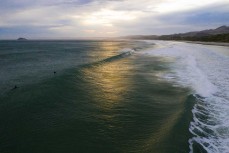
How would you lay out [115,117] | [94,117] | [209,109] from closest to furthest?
1. [115,117]
2. [94,117]
3. [209,109]

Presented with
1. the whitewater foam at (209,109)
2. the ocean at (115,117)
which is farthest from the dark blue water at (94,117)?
the whitewater foam at (209,109)

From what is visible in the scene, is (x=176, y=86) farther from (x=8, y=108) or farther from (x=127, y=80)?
(x=8, y=108)

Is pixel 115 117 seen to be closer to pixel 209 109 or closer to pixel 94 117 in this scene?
pixel 94 117

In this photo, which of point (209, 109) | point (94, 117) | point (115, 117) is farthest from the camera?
point (209, 109)

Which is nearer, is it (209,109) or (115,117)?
(115,117)

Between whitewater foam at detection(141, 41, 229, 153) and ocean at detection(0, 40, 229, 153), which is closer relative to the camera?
ocean at detection(0, 40, 229, 153)

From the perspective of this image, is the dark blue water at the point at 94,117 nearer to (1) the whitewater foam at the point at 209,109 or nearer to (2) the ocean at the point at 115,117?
(2) the ocean at the point at 115,117

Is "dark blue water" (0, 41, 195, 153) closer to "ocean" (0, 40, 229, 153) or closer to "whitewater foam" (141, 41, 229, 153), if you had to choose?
"ocean" (0, 40, 229, 153)

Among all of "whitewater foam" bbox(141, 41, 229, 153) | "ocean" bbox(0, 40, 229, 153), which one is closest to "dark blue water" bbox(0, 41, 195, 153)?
"ocean" bbox(0, 40, 229, 153)

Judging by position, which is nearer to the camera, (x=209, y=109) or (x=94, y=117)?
(x=94, y=117)

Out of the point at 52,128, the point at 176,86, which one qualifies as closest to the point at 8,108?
the point at 52,128

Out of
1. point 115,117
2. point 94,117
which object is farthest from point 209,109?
point 94,117

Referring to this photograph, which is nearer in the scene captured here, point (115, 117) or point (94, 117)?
point (115, 117)
